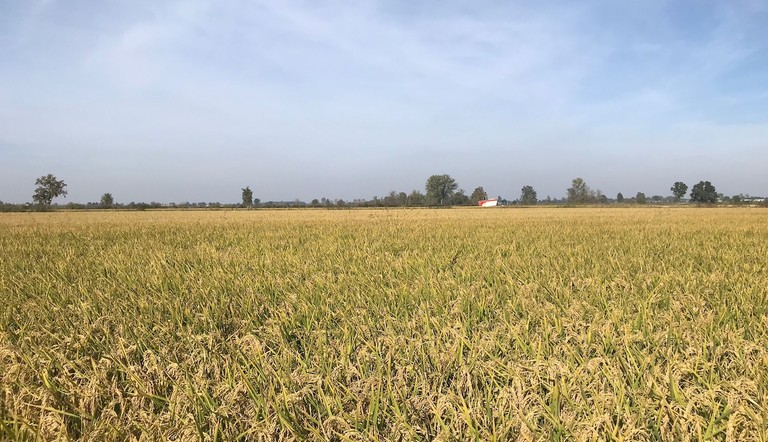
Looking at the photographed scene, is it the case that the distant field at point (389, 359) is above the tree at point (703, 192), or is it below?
below

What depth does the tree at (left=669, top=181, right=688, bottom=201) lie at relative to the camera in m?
154

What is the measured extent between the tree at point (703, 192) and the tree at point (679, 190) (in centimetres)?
1588

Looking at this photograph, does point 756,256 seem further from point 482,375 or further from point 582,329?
point 482,375

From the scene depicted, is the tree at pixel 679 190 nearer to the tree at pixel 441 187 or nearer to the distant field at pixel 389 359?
the tree at pixel 441 187

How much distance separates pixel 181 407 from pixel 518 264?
161 inches

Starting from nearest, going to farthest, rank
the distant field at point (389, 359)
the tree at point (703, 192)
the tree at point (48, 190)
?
the distant field at point (389, 359)
the tree at point (48, 190)
the tree at point (703, 192)

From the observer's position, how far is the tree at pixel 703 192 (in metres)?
128

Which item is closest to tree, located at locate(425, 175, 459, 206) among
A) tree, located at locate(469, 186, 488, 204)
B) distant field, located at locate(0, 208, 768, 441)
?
tree, located at locate(469, 186, 488, 204)

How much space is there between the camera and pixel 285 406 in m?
1.79

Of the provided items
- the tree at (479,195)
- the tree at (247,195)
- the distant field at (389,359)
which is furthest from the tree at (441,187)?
the distant field at (389,359)

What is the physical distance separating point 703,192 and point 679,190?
994 inches

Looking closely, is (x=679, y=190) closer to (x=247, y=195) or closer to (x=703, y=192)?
(x=703, y=192)

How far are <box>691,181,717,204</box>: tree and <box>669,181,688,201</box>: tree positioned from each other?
15876 mm

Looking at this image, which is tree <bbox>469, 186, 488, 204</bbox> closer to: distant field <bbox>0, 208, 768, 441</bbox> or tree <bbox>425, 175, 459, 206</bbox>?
tree <bbox>425, 175, 459, 206</bbox>
